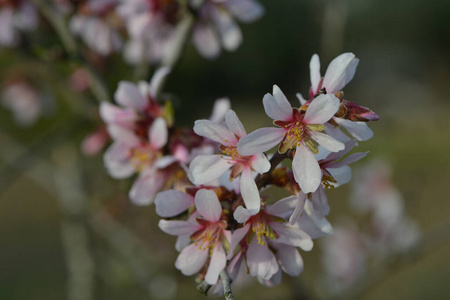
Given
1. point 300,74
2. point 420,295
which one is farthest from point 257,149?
point 300,74

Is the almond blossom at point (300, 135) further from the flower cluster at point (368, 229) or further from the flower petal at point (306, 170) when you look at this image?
the flower cluster at point (368, 229)

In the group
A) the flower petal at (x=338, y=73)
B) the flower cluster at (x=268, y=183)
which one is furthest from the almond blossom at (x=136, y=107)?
the flower petal at (x=338, y=73)

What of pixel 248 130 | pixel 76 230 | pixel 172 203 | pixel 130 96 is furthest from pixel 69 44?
pixel 248 130

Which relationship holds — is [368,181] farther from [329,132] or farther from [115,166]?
[329,132]

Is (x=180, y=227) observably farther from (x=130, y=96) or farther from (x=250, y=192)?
(x=130, y=96)

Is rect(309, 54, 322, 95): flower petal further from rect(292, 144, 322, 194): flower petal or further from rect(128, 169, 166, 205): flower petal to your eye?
rect(128, 169, 166, 205): flower petal

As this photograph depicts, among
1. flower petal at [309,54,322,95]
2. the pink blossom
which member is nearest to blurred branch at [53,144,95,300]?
the pink blossom

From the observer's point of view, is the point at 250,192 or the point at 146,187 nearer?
the point at 250,192
